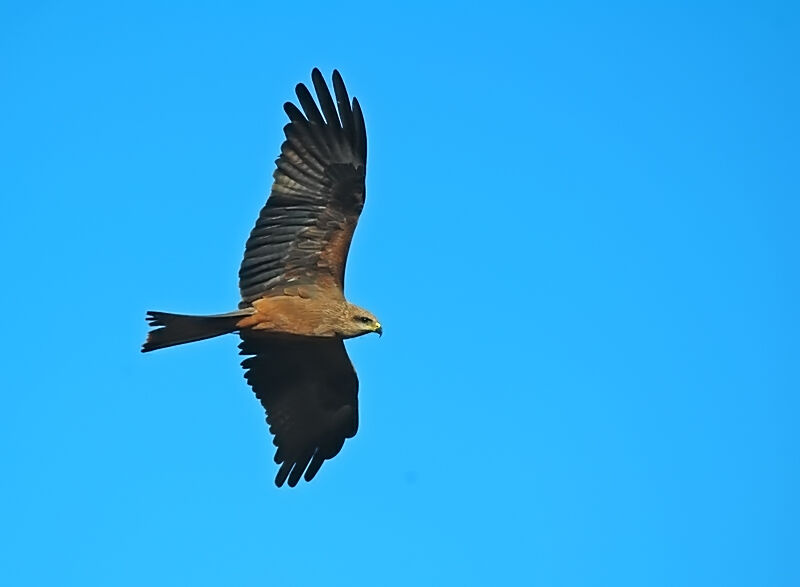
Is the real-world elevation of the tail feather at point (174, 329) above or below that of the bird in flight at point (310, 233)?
below

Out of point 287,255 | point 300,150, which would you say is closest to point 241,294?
point 287,255

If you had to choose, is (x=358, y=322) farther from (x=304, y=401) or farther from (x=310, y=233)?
(x=304, y=401)

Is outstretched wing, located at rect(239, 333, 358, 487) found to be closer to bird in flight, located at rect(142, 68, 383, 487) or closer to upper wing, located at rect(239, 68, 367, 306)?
bird in flight, located at rect(142, 68, 383, 487)

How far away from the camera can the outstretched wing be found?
1471 cm

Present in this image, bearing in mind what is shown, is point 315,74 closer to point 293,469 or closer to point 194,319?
point 194,319

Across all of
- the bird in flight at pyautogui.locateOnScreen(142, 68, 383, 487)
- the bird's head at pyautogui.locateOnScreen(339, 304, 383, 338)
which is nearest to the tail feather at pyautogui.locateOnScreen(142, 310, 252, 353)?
the bird in flight at pyautogui.locateOnScreen(142, 68, 383, 487)

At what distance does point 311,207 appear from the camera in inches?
549

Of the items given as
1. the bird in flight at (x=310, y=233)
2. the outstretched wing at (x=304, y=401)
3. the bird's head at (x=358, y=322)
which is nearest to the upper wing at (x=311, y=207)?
the bird in flight at (x=310, y=233)

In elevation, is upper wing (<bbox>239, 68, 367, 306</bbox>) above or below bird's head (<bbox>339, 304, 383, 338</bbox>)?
above

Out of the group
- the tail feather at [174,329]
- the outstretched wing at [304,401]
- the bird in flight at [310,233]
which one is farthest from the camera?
the outstretched wing at [304,401]

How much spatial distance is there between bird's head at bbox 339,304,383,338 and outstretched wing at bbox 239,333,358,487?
76cm

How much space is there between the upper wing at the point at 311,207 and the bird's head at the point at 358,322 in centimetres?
38

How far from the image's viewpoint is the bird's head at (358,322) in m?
13.8

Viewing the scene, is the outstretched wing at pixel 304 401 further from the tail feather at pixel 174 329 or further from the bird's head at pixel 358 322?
the tail feather at pixel 174 329
